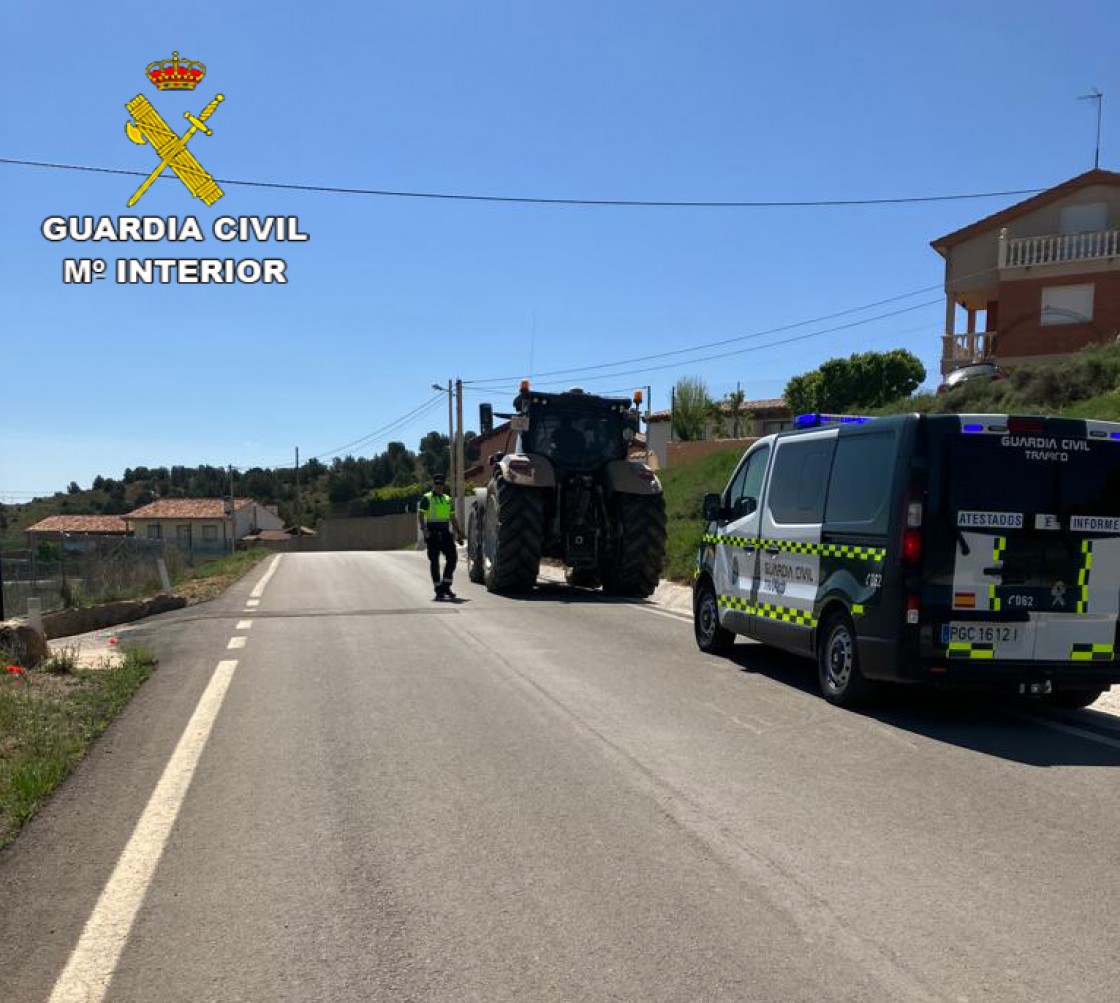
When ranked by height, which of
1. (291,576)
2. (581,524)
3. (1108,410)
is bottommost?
(291,576)

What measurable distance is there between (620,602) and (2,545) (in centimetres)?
939

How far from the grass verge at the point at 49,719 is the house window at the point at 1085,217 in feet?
99.5

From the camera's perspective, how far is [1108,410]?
56.2ft

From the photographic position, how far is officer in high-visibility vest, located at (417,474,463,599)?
1605cm

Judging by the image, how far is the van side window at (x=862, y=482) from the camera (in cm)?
718

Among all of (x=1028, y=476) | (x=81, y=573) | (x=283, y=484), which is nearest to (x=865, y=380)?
(x=81, y=573)

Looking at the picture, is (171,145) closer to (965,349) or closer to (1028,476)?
(1028,476)

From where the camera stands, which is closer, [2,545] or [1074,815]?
[1074,815]

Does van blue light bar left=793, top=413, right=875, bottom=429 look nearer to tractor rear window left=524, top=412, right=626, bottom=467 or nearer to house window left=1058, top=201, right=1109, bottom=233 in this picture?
tractor rear window left=524, top=412, right=626, bottom=467

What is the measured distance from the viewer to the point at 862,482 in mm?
7531

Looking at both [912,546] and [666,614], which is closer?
[912,546]

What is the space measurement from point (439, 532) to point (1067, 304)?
22378 mm

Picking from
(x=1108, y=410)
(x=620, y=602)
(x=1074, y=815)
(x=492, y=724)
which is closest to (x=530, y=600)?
(x=620, y=602)

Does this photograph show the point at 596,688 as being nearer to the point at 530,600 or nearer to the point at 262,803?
the point at 262,803
